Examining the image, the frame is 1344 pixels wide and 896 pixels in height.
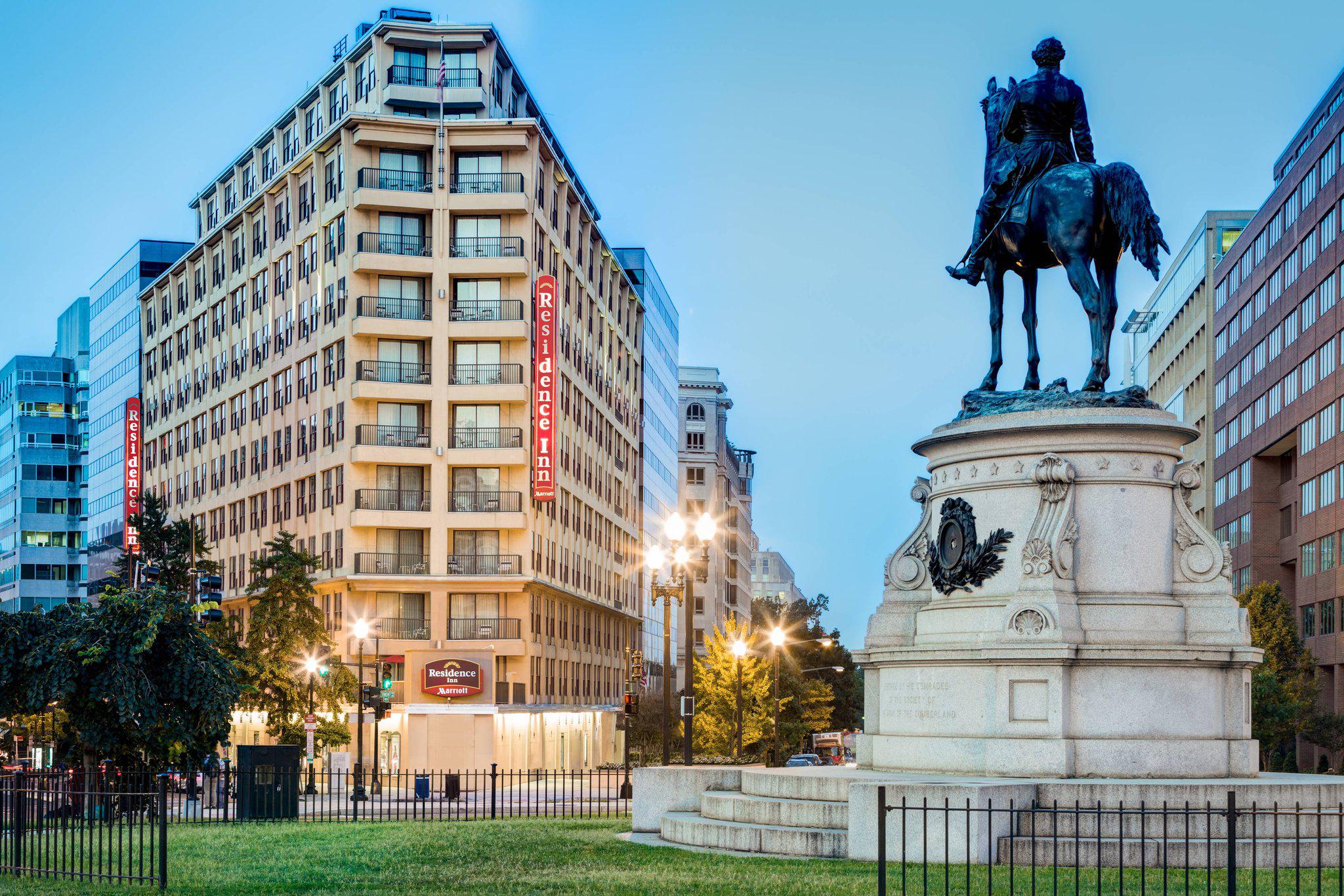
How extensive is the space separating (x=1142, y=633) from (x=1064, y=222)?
567 centimetres

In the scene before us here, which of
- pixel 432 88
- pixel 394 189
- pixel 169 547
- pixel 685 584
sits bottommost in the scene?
pixel 685 584

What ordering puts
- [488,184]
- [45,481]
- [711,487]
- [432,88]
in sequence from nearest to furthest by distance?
[488,184]
[432,88]
[711,487]
[45,481]

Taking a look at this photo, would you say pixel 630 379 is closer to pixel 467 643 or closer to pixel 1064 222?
pixel 467 643

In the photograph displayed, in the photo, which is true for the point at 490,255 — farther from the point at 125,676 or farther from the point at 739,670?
the point at 125,676

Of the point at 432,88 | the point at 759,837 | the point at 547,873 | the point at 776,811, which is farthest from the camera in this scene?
the point at 432,88

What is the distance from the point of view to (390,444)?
7025 cm

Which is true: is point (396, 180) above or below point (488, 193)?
above

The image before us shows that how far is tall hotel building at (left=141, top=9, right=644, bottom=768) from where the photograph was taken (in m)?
69.5

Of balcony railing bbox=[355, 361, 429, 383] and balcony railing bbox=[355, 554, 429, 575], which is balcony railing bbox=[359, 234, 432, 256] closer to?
balcony railing bbox=[355, 361, 429, 383]

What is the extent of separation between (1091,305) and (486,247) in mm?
49567

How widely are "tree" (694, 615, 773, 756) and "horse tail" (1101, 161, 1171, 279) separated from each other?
4315 cm

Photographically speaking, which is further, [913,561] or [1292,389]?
[1292,389]

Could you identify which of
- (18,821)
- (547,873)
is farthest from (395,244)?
(547,873)

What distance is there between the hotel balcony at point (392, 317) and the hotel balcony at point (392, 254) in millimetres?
1172
